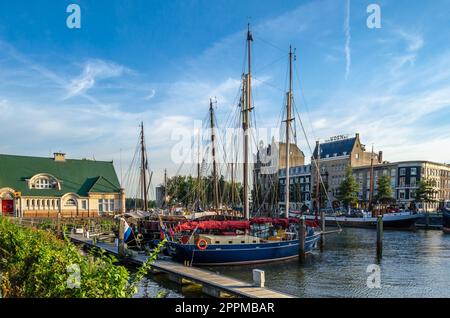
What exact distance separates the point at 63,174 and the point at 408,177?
7796cm

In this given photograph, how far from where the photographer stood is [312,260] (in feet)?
104

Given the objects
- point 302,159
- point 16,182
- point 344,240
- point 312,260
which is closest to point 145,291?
point 312,260

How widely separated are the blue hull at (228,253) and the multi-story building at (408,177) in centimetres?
6606

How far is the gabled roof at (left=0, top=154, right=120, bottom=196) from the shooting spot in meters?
59.0

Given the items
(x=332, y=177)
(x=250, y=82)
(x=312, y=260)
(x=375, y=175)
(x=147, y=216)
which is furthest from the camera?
(x=332, y=177)

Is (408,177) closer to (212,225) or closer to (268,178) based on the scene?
(268,178)

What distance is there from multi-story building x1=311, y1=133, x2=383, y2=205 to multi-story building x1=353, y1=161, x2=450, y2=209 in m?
5.32

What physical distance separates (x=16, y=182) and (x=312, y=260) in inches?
2009

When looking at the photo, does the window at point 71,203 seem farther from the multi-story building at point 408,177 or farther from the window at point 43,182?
the multi-story building at point 408,177

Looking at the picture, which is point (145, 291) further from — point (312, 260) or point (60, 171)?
point (60, 171)

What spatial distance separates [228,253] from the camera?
2680 centimetres

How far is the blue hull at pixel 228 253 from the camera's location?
26.0 meters

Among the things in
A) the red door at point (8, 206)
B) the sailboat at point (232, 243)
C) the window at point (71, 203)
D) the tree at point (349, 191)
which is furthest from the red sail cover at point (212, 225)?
the tree at point (349, 191)
